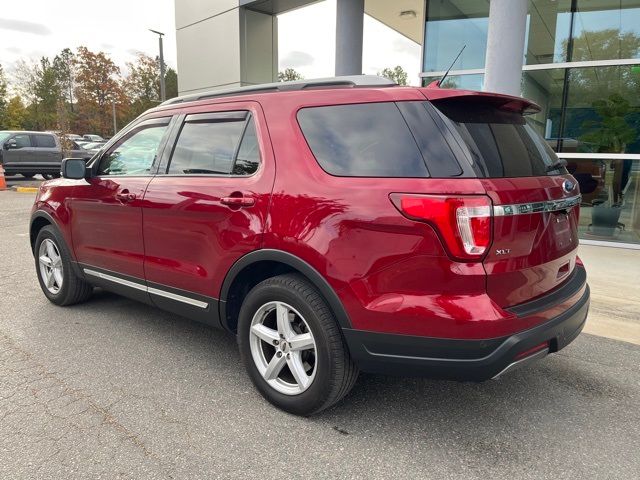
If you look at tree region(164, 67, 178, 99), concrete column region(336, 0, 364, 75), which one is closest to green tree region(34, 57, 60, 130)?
tree region(164, 67, 178, 99)

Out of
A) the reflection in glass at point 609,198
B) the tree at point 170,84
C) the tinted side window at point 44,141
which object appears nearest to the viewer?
the reflection in glass at point 609,198

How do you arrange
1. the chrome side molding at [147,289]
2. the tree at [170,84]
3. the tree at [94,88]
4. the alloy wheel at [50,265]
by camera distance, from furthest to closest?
the tree at [170,84] → the tree at [94,88] → the alloy wheel at [50,265] → the chrome side molding at [147,289]

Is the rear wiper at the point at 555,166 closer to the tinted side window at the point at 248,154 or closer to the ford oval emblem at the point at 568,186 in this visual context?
the ford oval emblem at the point at 568,186

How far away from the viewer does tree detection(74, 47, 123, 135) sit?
138 ft

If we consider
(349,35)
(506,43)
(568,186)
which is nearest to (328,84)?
(568,186)

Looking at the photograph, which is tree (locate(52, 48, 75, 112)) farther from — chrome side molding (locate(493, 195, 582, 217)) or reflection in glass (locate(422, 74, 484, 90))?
chrome side molding (locate(493, 195, 582, 217))

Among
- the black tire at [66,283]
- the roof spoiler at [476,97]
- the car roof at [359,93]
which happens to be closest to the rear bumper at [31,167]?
the black tire at [66,283]

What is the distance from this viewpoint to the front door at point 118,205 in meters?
3.69

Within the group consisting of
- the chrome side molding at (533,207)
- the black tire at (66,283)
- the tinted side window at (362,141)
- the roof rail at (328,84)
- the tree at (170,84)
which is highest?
the tree at (170,84)

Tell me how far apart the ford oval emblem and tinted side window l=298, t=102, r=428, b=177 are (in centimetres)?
96

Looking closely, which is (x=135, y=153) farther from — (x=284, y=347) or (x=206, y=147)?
(x=284, y=347)

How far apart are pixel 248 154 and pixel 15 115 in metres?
51.1

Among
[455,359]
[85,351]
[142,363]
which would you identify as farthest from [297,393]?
[85,351]

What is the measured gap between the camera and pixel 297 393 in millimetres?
2773
